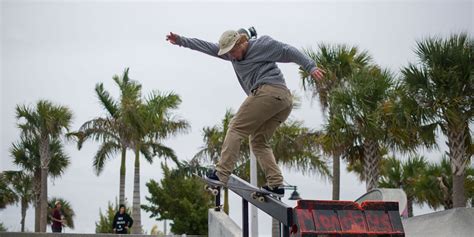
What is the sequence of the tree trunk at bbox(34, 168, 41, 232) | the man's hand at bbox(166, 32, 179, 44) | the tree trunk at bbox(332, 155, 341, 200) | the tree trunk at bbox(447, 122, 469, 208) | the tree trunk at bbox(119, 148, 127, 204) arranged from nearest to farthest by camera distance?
the man's hand at bbox(166, 32, 179, 44)
the tree trunk at bbox(447, 122, 469, 208)
the tree trunk at bbox(332, 155, 341, 200)
the tree trunk at bbox(119, 148, 127, 204)
the tree trunk at bbox(34, 168, 41, 232)

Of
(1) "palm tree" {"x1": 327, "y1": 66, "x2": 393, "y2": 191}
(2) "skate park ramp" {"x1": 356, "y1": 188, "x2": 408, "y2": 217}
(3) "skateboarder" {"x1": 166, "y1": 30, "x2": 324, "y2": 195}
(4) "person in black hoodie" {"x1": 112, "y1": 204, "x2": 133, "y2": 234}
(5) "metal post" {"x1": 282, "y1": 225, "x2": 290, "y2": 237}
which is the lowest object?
(5) "metal post" {"x1": 282, "y1": 225, "x2": 290, "y2": 237}

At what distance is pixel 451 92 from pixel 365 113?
9.97 feet

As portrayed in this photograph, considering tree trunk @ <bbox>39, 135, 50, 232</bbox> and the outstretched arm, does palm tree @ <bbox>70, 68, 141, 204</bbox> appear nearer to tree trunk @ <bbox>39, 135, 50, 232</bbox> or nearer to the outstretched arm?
tree trunk @ <bbox>39, 135, 50, 232</bbox>

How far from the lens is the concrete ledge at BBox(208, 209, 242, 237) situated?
14.5 m

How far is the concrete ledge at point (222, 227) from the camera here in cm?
1452

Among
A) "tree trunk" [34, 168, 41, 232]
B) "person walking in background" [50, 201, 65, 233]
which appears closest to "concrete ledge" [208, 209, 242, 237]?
"person walking in background" [50, 201, 65, 233]

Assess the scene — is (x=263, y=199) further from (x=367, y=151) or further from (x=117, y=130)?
(x=117, y=130)

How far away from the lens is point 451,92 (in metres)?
20.0

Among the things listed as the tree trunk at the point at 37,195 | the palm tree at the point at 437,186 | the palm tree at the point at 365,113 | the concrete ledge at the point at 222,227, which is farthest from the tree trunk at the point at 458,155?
the tree trunk at the point at 37,195

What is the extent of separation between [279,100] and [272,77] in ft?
0.86

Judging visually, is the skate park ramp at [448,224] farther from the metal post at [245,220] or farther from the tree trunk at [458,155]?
the metal post at [245,220]

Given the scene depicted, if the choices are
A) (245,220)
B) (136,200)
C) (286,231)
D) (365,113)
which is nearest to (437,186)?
(365,113)

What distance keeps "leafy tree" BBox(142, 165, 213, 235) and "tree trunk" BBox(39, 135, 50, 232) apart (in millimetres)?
15804

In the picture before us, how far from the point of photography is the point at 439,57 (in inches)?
789
